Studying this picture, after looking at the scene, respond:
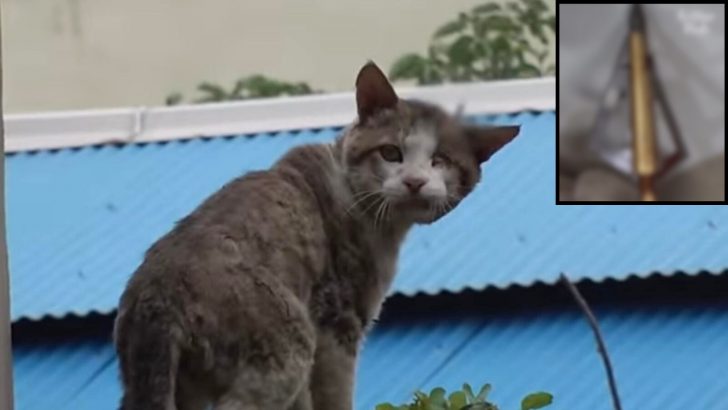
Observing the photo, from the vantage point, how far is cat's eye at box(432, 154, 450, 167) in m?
Answer: 1.75

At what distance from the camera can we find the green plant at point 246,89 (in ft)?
9.75

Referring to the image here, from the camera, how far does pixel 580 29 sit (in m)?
2.90

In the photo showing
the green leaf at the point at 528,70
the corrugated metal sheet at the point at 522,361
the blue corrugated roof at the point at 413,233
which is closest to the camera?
the corrugated metal sheet at the point at 522,361

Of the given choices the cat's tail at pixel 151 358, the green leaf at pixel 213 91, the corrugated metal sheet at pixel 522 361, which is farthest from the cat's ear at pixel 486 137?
the green leaf at pixel 213 91

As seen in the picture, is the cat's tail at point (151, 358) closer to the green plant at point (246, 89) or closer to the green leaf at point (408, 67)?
the green leaf at point (408, 67)

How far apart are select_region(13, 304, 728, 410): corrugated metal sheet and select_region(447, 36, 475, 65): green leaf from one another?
1.85 feet

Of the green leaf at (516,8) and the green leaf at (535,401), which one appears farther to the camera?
the green leaf at (516,8)

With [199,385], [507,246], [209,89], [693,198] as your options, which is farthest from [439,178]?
[209,89]

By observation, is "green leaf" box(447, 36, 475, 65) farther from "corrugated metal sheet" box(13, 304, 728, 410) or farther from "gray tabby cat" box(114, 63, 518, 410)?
"gray tabby cat" box(114, 63, 518, 410)

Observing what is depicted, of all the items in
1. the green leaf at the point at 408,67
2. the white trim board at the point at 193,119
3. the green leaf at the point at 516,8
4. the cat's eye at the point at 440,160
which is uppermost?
the cat's eye at the point at 440,160

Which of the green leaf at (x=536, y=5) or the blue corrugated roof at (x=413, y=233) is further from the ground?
the green leaf at (x=536, y=5)

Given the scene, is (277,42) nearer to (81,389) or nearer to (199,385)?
(81,389)

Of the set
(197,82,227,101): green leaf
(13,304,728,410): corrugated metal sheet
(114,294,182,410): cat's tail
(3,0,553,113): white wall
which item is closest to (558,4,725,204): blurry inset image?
(3,0,553,113): white wall

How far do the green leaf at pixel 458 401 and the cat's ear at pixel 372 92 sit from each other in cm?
38
